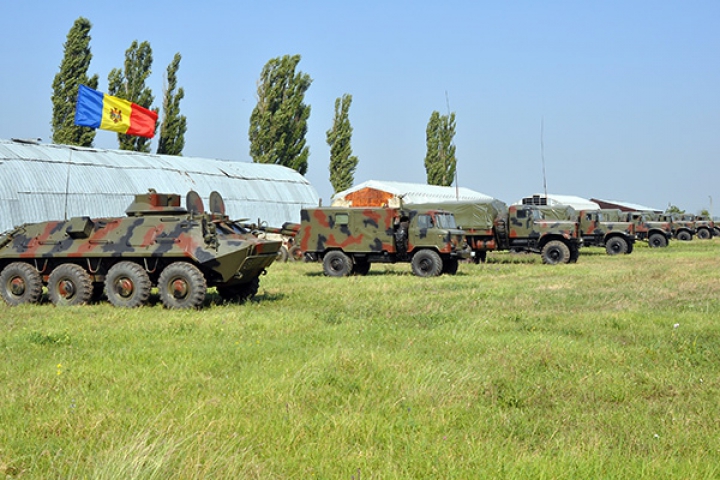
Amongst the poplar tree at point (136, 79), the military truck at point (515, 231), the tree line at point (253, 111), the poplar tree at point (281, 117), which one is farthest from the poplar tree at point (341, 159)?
the military truck at point (515, 231)

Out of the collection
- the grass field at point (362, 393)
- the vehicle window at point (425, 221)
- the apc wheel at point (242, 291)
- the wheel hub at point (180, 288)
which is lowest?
the grass field at point (362, 393)

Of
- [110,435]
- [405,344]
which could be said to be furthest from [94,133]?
[110,435]

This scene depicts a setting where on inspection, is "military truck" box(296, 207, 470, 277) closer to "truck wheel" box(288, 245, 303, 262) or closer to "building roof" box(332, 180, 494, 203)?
"truck wheel" box(288, 245, 303, 262)

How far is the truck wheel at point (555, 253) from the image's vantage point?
26.4 m

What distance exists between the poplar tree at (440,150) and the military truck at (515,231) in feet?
89.3

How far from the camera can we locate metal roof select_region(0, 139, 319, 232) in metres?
24.2

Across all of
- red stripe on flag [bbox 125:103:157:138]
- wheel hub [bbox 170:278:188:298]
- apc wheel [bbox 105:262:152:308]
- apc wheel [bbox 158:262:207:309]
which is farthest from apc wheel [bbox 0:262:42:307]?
red stripe on flag [bbox 125:103:157:138]

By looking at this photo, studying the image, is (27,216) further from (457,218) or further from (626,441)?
(626,441)

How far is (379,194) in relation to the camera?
1718 inches

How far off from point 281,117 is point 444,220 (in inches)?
815

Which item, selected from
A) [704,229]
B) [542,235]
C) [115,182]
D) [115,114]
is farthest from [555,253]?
[704,229]

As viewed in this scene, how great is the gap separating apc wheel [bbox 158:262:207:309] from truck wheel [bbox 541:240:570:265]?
15.4 meters

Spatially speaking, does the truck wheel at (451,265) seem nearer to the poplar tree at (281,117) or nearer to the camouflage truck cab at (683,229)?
the poplar tree at (281,117)

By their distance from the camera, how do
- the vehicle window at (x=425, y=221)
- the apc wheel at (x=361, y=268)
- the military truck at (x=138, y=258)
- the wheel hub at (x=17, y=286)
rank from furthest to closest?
the apc wheel at (x=361, y=268), the vehicle window at (x=425, y=221), the wheel hub at (x=17, y=286), the military truck at (x=138, y=258)
